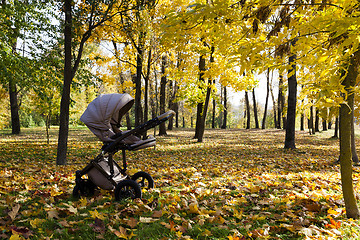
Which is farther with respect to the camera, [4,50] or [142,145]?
[4,50]

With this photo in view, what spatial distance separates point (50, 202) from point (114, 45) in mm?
16277

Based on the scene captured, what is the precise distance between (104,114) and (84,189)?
4.62 ft

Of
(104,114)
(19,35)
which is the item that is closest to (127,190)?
(104,114)

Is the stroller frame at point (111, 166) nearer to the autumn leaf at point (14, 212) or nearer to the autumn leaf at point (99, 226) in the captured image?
the autumn leaf at point (99, 226)

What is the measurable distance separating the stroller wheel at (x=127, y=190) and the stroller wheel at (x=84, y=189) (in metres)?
0.70

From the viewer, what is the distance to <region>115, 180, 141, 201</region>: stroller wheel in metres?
3.65

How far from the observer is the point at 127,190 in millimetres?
3867

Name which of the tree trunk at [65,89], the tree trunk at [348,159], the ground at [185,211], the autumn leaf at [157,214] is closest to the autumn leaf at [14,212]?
the ground at [185,211]

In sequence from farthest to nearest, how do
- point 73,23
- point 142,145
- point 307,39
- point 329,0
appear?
point 73,23
point 142,145
point 329,0
point 307,39

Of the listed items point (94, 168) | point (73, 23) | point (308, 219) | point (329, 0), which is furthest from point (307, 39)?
point (73, 23)

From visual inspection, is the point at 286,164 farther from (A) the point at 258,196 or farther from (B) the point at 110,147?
(B) the point at 110,147

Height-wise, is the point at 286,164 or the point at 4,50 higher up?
the point at 4,50

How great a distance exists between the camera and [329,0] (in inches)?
135

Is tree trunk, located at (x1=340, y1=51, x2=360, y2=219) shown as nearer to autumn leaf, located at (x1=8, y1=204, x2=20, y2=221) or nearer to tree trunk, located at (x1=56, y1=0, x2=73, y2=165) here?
autumn leaf, located at (x1=8, y1=204, x2=20, y2=221)
